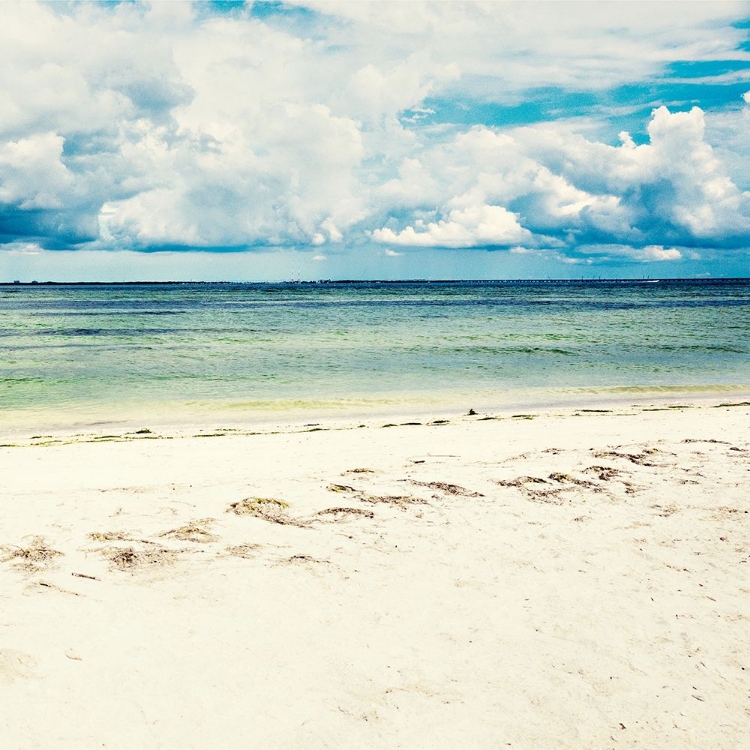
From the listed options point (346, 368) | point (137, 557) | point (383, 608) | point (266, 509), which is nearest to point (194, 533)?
point (137, 557)

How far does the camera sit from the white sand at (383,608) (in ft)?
13.9

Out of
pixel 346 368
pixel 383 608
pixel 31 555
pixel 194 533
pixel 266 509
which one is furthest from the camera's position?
pixel 346 368

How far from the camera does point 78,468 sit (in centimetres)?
1022

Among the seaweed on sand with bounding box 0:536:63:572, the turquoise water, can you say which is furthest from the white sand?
the turquoise water

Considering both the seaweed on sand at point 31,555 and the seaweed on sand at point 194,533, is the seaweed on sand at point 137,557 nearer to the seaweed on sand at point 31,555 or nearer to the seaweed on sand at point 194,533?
the seaweed on sand at point 194,533

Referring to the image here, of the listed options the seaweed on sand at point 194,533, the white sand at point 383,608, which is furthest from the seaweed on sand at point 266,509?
the seaweed on sand at point 194,533

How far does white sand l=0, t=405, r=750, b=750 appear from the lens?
4.22 metres

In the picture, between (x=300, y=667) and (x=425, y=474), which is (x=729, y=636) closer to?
(x=300, y=667)

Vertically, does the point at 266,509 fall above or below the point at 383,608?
above

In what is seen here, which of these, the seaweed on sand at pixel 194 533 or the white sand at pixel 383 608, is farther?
the seaweed on sand at pixel 194 533

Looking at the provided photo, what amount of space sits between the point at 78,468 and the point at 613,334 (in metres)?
34.2

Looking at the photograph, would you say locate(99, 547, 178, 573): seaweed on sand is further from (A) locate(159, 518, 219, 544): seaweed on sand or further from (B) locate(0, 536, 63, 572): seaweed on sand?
(B) locate(0, 536, 63, 572): seaweed on sand

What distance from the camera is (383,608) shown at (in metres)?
5.56

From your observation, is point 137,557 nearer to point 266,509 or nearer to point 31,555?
point 31,555
